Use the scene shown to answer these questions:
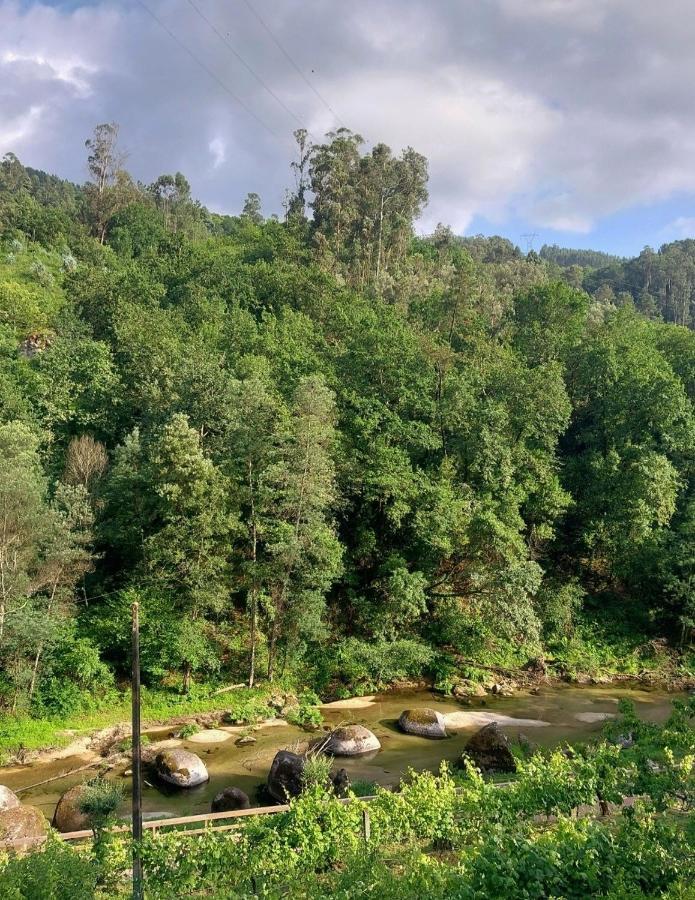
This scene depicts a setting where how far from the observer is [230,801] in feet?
61.3

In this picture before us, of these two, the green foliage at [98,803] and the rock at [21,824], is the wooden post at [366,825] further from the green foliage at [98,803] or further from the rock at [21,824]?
the rock at [21,824]

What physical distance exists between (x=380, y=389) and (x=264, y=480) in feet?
33.6

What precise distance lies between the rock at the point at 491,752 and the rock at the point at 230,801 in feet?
25.9

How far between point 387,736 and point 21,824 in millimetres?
13590

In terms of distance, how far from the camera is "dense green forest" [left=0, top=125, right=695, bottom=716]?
27062 mm

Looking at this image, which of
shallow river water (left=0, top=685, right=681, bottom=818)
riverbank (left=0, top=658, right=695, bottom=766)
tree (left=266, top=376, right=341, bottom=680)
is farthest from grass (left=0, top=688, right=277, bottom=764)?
tree (left=266, top=376, right=341, bottom=680)

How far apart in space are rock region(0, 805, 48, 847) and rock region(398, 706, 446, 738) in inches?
544

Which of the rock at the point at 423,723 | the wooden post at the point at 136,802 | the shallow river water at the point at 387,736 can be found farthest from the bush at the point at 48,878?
the rock at the point at 423,723

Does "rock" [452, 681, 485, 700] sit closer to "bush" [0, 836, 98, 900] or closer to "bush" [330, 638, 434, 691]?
"bush" [330, 638, 434, 691]

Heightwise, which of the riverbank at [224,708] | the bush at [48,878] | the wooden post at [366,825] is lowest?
the riverbank at [224,708]

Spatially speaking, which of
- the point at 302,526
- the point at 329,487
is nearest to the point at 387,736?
the point at 302,526

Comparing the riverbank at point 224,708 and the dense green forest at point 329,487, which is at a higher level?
the dense green forest at point 329,487

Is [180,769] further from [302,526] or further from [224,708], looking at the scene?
[302,526]

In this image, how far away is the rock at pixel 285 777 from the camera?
63.1 ft
